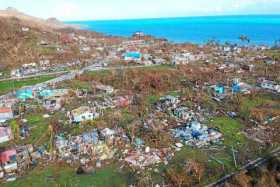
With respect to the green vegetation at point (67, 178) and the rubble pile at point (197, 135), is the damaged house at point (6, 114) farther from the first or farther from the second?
the rubble pile at point (197, 135)

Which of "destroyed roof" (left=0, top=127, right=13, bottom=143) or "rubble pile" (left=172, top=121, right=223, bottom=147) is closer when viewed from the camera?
"rubble pile" (left=172, top=121, right=223, bottom=147)

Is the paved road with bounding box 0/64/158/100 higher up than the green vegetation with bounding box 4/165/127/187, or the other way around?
the paved road with bounding box 0/64/158/100

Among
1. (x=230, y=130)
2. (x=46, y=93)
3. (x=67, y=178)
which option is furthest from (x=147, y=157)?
(x=46, y=93)

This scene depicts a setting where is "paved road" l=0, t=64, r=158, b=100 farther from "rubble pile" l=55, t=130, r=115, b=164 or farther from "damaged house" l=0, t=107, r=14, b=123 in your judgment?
"rubble pile" l=55, t=130, r=115, b=164

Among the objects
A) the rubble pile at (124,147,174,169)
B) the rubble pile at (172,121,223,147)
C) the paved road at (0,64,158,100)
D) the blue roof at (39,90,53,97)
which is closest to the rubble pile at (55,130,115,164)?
the rubble pile at (124,147,174,169)

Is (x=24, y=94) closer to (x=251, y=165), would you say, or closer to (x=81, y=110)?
(x=81, y=110)

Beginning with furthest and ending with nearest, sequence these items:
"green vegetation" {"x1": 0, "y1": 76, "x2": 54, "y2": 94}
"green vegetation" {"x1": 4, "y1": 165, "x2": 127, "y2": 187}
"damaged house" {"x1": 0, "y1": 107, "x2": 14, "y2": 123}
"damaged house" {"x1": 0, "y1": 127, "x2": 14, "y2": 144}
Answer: "green vegetation" {"x1": 0, "y1": 76, "x2": 54, "y2": 94}, "damaged house" {"x1": 0, "y1": 107, "x2": 14, "y2": 123}, "damaged house" {"x1": 0, "y1": 127, "x2": 14, "y2": 144}, "green vegetation" {"x1": 4, "y1": 165, "x2": 127, "y2": 187}

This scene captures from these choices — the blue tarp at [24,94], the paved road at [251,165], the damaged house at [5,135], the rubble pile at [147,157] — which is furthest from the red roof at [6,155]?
the blue tarp at [24,94]
